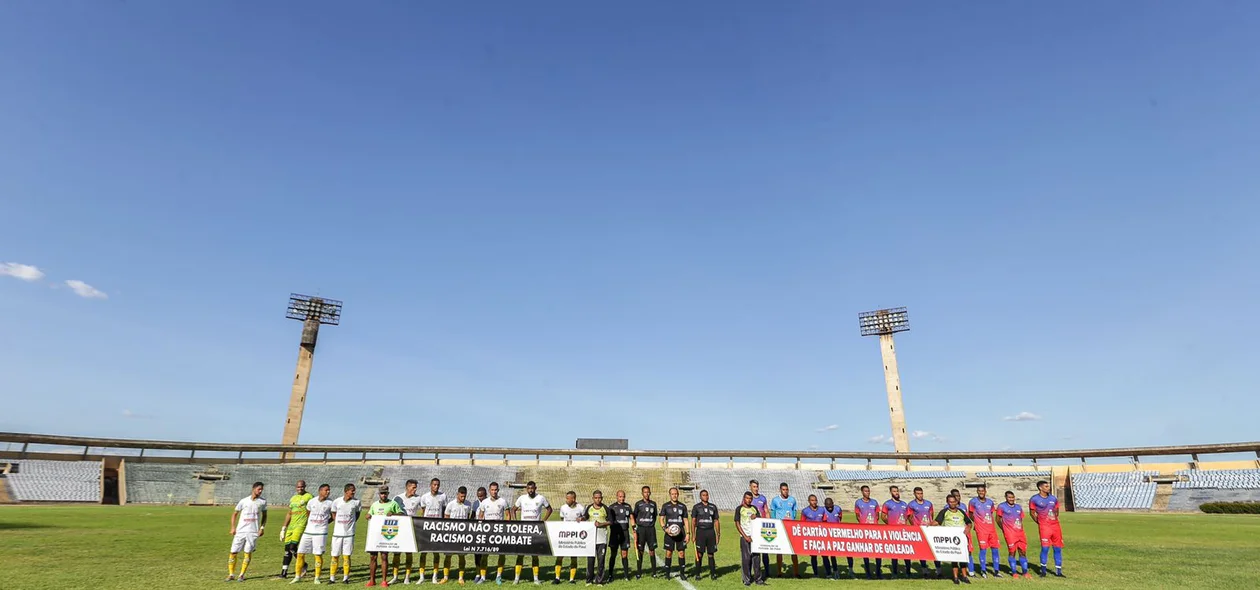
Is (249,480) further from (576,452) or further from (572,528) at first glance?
(572,528)

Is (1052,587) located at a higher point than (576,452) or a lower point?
lower

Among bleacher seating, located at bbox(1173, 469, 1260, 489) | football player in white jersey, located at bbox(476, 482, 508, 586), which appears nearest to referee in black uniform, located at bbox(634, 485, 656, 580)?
football player in white jersey, located at bbox(476, 482, 508, 586)

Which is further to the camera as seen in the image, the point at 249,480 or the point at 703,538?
the point at 249,480

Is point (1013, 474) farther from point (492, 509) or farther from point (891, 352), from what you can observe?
point (492, 509)

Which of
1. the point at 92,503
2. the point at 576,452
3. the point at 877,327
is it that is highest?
the point at 877,327

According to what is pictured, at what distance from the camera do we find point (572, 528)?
1348 centimetres

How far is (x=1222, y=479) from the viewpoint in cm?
3828

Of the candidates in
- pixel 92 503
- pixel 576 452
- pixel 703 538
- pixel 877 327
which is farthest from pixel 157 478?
pixel 877 327

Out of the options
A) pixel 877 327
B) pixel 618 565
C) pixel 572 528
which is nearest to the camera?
pixel 572 528

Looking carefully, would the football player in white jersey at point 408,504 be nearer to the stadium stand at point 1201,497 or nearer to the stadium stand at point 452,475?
the stadium stand at point 452,475

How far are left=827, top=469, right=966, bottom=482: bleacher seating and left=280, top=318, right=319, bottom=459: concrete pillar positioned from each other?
48.5 metres

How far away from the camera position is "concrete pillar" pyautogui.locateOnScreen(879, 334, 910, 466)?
5781cm

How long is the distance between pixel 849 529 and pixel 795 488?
3803 centimetres

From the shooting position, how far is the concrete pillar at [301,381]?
57094 mm
